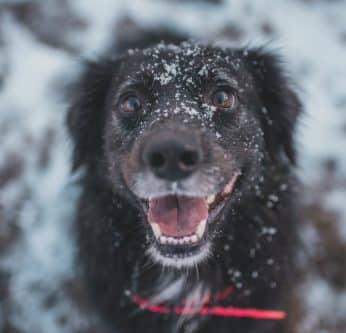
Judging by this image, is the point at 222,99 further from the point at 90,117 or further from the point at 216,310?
the point at 216,310

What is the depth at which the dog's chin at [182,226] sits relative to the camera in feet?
7.11

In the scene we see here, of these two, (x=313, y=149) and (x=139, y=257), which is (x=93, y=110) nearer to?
(x=139, y=257)

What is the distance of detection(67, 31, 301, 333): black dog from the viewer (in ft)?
7.39

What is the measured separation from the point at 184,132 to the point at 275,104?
99 centimetres

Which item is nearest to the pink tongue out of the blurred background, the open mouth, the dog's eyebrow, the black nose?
the open mouth

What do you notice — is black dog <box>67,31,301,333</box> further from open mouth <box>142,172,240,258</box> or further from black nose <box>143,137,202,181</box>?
black nose <box>143,137,202,181</box>

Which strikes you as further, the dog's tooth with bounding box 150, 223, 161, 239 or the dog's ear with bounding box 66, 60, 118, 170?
the dog's ear with bounding box 66, 60, 118, 170

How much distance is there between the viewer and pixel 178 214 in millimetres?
2250

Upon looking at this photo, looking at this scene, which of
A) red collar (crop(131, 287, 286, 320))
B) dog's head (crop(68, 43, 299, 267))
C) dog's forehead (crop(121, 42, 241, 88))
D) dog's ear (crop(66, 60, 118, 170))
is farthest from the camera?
dog's ear (crop(66, 60, 118, 170))

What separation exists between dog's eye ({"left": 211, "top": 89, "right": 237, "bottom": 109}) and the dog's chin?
0.35 m

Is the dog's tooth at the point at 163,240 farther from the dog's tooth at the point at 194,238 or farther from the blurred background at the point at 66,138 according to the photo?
the blurred background at the point at 66,138

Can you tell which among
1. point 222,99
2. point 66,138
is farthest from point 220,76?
point 66,138

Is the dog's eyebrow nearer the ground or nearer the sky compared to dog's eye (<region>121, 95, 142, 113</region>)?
nearer the sky

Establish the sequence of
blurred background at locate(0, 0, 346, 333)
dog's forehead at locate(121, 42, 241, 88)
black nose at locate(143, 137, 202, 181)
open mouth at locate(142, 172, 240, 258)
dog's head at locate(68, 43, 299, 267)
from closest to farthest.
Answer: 1. black nose at locate(143, 137, 202, 181)
2. dog's head at locate(68, 43, 299, 267)
3. open mouth at locate(142, 172, 240, 258)
4. dog's forehead at locate(121, 42, 241, 88)
5. blurred background at locate(0, 0, 346, 333)
